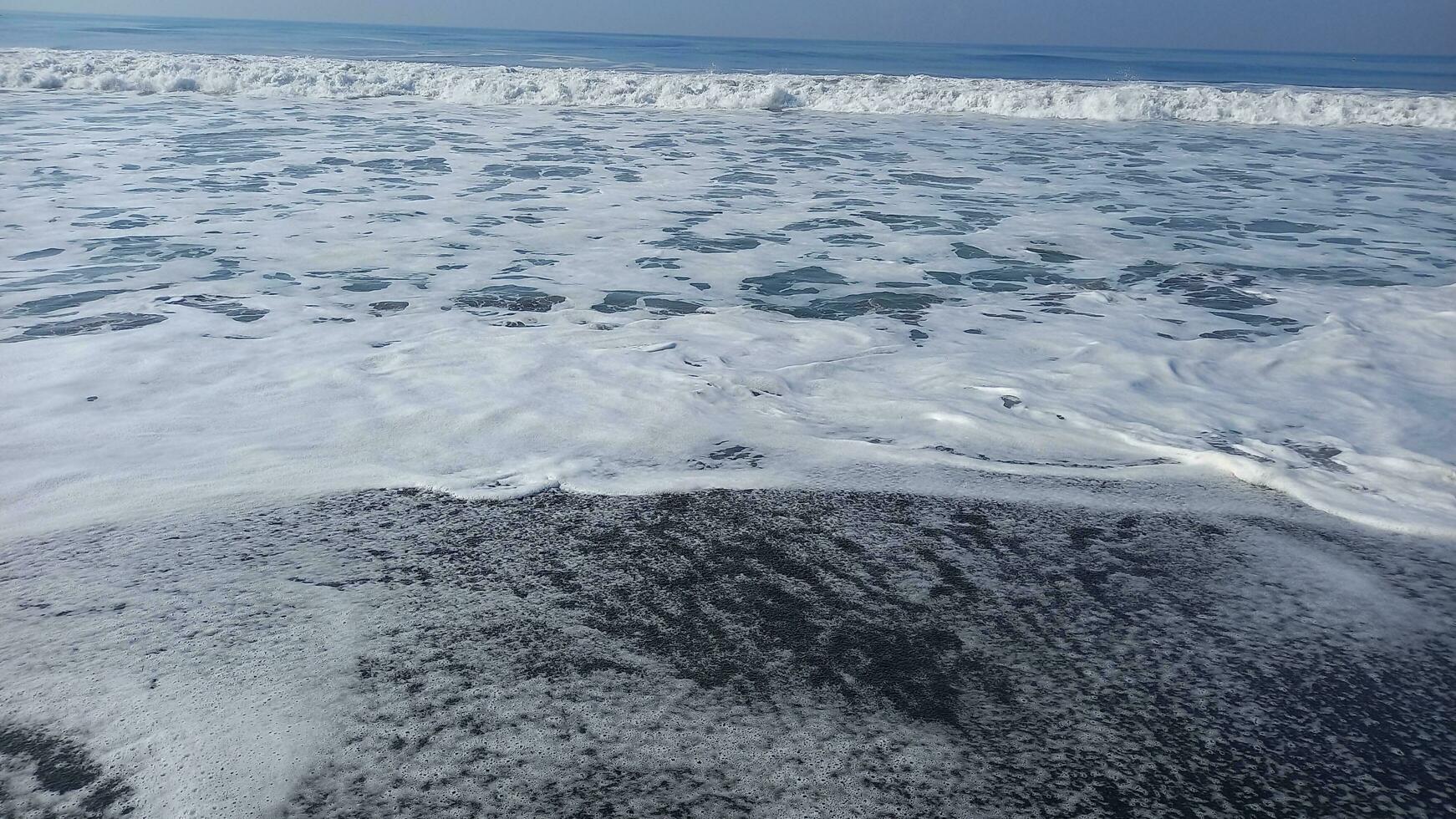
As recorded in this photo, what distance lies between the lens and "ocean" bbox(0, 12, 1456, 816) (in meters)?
1.93

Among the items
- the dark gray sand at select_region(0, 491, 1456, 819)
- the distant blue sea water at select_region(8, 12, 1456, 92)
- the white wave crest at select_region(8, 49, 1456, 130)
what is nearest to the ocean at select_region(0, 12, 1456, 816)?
the dark gray sand at select_region(0, 491, 1456, 819)

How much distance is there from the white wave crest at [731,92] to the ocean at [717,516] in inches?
570

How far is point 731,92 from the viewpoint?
72.6 feet

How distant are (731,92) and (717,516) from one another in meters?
20.7

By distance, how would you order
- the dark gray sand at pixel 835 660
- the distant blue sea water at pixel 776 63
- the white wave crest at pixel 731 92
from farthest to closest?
1. the distant blue sea water at pixel 776 63
2. the white wave crest at pixel 731 92
3. the dark gray sand at pixel 835 660

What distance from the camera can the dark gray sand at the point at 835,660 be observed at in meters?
1.84

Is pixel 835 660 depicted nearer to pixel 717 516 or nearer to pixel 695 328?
pixel 717 516

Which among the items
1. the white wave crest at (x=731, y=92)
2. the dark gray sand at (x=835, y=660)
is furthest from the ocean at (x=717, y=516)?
the white wave crest at (x=731, y=92)

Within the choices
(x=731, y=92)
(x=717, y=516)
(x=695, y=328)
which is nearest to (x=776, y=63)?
(x=731, y=92)

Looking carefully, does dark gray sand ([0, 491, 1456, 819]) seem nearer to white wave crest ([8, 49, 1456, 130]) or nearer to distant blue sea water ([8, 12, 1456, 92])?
white wave crest ([8, 49, 1456, 130])

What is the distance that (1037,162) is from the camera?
12.6 m

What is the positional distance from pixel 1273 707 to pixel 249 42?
183ft

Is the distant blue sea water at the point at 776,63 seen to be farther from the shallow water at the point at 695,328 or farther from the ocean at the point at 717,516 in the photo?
the ocean at the point at 717,516

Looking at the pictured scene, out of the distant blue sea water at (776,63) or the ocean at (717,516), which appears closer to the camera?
the ocean at (717,516)
